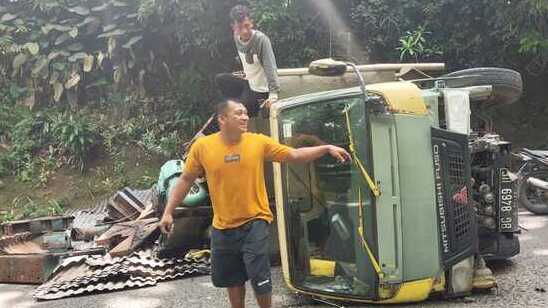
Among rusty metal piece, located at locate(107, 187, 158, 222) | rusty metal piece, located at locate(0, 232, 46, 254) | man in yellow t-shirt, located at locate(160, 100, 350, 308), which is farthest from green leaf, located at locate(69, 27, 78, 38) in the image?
man in yellow t-shirt, located at locate(160, 100, 350, 308)

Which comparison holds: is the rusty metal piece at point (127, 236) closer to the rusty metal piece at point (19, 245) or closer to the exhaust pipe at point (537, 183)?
the rusty metal piece at point (19, 245)

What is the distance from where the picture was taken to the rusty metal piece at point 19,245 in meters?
6.43

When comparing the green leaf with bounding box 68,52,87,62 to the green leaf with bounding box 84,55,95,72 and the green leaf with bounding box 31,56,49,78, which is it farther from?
the green leaf with bounding box 31,56,49,78

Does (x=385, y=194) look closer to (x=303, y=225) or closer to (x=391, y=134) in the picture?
(x=391, y=134)

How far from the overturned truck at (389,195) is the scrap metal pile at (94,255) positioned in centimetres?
162

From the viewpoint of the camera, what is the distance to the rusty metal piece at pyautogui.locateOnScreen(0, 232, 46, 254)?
6.43 metres

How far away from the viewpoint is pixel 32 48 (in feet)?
39.2

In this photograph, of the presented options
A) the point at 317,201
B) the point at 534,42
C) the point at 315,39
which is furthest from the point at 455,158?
the point at 315,39

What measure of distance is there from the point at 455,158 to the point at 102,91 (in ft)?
30.5

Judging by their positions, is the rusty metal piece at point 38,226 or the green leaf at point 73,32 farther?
the green leaf at point 73,32

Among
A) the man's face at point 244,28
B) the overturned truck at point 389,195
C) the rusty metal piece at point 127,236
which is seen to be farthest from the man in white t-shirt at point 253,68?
the rusty metal piece at point 127,236

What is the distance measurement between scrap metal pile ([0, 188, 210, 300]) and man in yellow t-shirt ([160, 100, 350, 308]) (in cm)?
179

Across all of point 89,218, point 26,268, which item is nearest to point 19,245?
point 26,268

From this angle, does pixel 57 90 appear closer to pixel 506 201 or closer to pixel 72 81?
pixel 72 81
